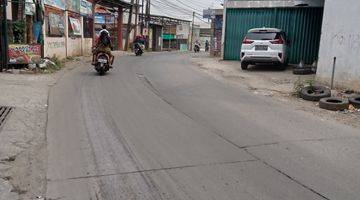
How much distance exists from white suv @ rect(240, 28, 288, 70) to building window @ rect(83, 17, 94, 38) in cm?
1443

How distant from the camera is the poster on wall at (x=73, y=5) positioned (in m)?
24.8

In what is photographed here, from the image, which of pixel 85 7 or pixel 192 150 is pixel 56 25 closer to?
pixel 85 7

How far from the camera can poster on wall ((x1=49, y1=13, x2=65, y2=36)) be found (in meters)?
21.3

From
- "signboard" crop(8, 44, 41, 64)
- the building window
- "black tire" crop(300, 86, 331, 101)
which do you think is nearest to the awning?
the building window

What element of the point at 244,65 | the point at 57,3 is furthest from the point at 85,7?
the point at 244,65

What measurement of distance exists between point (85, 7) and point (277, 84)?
60.0 ft

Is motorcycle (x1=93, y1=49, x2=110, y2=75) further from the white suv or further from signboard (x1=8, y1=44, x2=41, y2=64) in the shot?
the white suv

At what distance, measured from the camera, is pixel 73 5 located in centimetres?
2616

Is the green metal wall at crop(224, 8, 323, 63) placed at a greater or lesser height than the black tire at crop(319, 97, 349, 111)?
greater

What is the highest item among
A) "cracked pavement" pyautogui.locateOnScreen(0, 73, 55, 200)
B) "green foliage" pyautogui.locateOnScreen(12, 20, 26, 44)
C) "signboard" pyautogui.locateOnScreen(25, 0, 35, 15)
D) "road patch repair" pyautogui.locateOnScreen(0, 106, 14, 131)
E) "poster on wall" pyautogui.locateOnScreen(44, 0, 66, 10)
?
"poster on wall" pyautogui.locateOnScreen(44, 0, 66, 10)

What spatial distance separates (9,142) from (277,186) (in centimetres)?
414

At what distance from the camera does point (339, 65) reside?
14422 mm

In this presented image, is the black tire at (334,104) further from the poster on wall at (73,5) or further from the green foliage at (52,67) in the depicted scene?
the poster on wall at (73,5)

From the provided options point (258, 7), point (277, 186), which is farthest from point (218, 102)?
point (258, 7)
